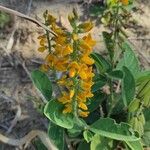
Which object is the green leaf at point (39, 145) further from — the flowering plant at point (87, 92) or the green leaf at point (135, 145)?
the green leaf at point (135, 145)

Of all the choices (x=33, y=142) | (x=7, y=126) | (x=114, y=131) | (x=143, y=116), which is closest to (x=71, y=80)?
(x=114, y=131)

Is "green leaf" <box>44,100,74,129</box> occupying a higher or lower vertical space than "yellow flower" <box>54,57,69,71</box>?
lower

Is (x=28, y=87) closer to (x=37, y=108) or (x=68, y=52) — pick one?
(x=37, y=108)

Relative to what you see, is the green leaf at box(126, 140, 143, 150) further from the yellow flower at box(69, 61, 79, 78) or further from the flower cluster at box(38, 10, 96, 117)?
the yellow flower at box(69, 61, 79, 78)

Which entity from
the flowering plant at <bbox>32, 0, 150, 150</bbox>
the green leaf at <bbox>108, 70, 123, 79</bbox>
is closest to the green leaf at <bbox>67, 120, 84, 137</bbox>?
the flowering plant at <bbox>32, 0, 150, 150</bbox>

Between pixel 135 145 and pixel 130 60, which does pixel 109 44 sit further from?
pixel 135 145

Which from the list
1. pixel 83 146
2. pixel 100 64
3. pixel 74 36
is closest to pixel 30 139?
pixel 83 146
